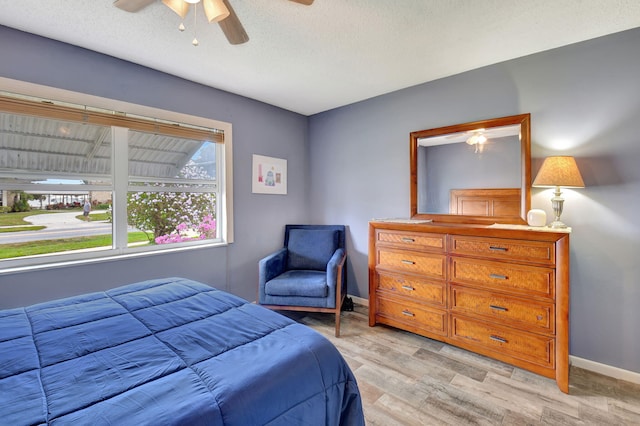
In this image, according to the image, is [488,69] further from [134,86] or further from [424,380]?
[134,86]

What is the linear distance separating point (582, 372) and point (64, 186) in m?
4.17

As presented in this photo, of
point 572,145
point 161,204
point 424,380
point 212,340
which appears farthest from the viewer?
point 161,204

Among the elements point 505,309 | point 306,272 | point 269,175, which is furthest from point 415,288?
point 269,175

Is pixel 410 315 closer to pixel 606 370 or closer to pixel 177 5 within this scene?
pixel 606 370

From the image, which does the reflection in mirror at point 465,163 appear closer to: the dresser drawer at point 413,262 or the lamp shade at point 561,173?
the lamp shade at point 561,173

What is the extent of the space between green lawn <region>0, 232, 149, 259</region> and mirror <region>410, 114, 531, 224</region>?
2.84m

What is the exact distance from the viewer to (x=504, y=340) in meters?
2.17

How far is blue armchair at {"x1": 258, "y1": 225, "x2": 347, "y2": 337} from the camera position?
275 cm

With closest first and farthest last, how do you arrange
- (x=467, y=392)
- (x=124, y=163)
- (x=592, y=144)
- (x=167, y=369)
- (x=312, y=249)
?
(x=167, y=369), (x=467, y=392), (x=592, y=144), (x=124, y=163), (x=312, y=249)

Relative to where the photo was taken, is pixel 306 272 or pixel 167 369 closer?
pixel 167 369

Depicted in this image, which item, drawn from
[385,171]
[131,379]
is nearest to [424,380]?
[131,379]

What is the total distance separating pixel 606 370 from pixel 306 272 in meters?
2.55

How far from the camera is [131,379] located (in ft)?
3.05

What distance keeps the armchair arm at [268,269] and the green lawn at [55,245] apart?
116cm
